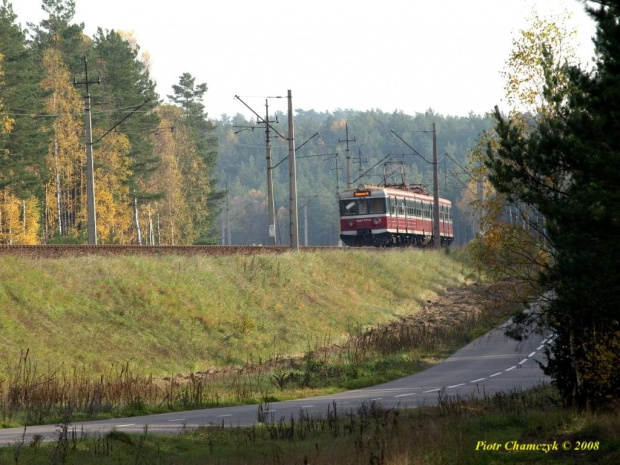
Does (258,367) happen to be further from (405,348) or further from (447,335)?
(447,335)

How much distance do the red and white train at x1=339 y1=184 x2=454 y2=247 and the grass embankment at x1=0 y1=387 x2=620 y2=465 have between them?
38.1 m

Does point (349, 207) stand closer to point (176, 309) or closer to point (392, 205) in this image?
point (392, 205)

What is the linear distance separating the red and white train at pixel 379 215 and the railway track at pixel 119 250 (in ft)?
37.4

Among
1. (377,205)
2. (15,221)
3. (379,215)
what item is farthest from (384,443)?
(15,221)

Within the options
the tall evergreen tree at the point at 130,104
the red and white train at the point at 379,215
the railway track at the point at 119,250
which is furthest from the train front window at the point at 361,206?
the tall evergreen tree at the point at 130,104

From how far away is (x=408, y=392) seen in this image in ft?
94.0

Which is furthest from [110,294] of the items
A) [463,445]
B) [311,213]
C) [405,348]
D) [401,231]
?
[311,213]

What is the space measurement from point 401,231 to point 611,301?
157ft

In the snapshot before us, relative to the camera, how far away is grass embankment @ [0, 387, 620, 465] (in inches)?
592

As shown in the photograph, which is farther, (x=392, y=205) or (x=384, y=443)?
(x=392, y=205)

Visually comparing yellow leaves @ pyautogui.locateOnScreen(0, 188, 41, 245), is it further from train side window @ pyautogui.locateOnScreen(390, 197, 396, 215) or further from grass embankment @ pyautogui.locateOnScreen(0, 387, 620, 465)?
grass embankment @ pyautogui.locateOnScreen(0, 387, 620, 465)

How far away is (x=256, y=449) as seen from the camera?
1697 centimetres

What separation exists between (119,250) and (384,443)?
82.3ft

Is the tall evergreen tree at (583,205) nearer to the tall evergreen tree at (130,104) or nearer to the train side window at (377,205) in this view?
the train side window at (377,205)
